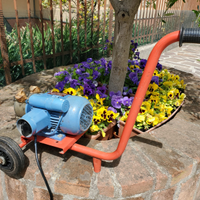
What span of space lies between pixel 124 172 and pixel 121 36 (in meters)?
1.13

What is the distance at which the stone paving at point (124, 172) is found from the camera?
1.14 meters

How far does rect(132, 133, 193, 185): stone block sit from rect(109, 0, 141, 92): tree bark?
643 mm

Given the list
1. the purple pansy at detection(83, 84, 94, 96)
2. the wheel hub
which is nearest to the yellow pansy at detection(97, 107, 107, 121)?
the purple pansy at detection(83, 84, 94, 96)

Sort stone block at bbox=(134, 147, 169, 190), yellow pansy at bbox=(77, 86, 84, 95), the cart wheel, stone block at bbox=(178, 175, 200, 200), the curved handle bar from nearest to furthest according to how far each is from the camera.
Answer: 1. the curved handle bar
2. the cart wheel
3. stone block at bbox=(134, 147, 169, 190)
4. stone block at bbox=(178, 175, 200, 200)
5. yellow pansy at bbox=(77, 86, 84, 95)

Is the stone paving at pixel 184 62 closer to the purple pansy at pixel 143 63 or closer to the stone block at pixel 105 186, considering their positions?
the purple pansy at pixel 143 63

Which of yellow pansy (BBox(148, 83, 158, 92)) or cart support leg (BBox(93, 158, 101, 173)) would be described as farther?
yellow pansy (BBox(148, 83, 158, 92))

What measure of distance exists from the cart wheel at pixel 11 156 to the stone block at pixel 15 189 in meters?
0.14

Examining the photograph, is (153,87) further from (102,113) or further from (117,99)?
(102,113)

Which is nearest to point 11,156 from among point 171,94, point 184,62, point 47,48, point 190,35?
point 190,35

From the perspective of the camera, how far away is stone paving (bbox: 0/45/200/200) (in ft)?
3.73

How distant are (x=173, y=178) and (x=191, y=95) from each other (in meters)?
1.33

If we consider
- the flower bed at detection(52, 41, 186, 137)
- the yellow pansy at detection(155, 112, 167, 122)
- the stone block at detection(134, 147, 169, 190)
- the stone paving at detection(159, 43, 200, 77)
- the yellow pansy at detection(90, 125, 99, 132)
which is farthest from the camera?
the stone paving at detection(159, 43, 200, 77)

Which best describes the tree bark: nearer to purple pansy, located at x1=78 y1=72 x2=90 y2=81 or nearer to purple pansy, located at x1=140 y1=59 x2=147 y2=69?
purple pansy, located at x1=78 y1=72 x2=90 y2=81

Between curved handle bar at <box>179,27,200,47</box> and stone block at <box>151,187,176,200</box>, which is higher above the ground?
curved handle bar at <box>179,27,200,47</box>
